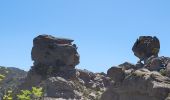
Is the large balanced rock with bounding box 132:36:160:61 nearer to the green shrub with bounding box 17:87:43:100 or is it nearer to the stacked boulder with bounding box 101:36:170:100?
the stacked boulder with bounding box 101:36:170:100

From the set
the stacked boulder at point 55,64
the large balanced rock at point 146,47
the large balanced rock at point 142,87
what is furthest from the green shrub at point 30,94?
the stacked boulder at point 55,64

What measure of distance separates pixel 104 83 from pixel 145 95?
358 ft

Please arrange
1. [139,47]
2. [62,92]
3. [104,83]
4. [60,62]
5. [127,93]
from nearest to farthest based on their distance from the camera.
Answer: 1. [127,93]
2. [139,47]
3. [62,92]
4. [60,62]
5. [104,83]

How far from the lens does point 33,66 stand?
151 metres

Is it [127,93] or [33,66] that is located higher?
[33,66]

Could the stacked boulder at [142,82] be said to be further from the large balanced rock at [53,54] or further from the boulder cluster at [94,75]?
the large balanced rock at [53,54]

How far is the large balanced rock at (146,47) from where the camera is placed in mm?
93000

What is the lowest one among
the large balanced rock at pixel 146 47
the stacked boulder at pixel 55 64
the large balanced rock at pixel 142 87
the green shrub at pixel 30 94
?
the green shrub at pixel 30 94

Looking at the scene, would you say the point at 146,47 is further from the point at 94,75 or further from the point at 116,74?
the point at 94,75

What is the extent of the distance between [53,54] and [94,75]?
32.6 m

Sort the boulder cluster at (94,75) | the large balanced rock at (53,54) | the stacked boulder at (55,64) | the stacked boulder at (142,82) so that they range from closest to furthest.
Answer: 1. the stacked boulder at (142,82)
2. the boulder cluster at (94,75)
3. the stacked boulder at (55,64)
4. the large balanced rock at (53,54)

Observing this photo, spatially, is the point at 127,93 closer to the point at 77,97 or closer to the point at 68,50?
the point at 77,97

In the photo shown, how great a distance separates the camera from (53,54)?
5768 inches

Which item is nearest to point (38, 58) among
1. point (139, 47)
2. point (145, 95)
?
point (139, 47)
